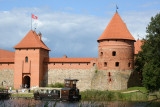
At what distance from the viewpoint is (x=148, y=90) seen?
25.5 metres

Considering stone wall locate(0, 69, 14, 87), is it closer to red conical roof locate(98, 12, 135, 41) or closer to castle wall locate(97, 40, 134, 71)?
castle wall locate(97, 40, 134, 71)

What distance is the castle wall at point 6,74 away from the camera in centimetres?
3322

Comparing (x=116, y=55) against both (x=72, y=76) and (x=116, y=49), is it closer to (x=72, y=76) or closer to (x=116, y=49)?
(x=116, y=49)

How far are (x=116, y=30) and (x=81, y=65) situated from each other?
582 cm

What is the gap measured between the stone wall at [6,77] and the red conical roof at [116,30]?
1193 cm

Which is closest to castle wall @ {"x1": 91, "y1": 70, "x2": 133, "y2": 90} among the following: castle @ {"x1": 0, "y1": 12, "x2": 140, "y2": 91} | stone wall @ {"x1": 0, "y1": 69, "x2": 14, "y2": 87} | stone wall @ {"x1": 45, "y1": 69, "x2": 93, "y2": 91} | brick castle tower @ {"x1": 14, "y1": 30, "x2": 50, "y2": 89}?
castle @ {"x1": 0, "y1": 12, "x2": 140, "y2": 91}

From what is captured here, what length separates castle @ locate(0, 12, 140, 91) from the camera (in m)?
29.2

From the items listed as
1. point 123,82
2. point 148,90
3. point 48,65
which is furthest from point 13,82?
point 148,90

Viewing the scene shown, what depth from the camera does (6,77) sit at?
1316 inches

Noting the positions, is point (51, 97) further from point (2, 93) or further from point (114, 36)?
point (114, 36)

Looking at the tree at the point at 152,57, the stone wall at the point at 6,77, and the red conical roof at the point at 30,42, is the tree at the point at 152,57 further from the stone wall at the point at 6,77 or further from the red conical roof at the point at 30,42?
the stone wall at the point at 6,77

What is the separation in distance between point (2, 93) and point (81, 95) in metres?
7.54

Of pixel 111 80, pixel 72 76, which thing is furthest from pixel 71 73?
pixel 111 80

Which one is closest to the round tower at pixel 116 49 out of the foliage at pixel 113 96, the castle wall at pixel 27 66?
the foliage at pixel 113 96
